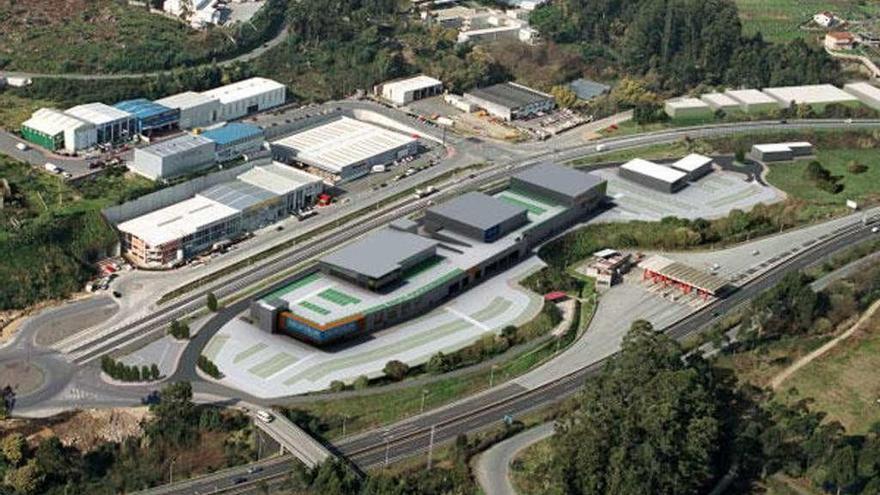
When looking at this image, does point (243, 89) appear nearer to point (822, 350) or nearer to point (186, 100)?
point (186, 100)

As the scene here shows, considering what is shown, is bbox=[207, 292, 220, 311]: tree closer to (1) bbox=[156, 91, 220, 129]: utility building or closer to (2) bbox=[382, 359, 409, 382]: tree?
(2) bbox=[382, 359, 409, 382]: tree

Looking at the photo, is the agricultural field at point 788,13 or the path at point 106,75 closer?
the path at point 106,75

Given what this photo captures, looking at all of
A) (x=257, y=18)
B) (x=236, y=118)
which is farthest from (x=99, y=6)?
(x=236, y=118)

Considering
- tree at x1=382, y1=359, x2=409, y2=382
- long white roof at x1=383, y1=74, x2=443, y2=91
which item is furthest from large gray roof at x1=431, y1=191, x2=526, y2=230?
long white roof at x1=383, y1=74, x2=443, y2=91

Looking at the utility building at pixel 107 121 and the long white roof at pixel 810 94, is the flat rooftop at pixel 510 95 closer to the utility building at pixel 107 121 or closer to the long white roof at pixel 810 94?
the long white roof at pixel 810 94

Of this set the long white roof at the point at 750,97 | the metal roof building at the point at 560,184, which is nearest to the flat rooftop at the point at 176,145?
the metal roof building at the point at 560,184
